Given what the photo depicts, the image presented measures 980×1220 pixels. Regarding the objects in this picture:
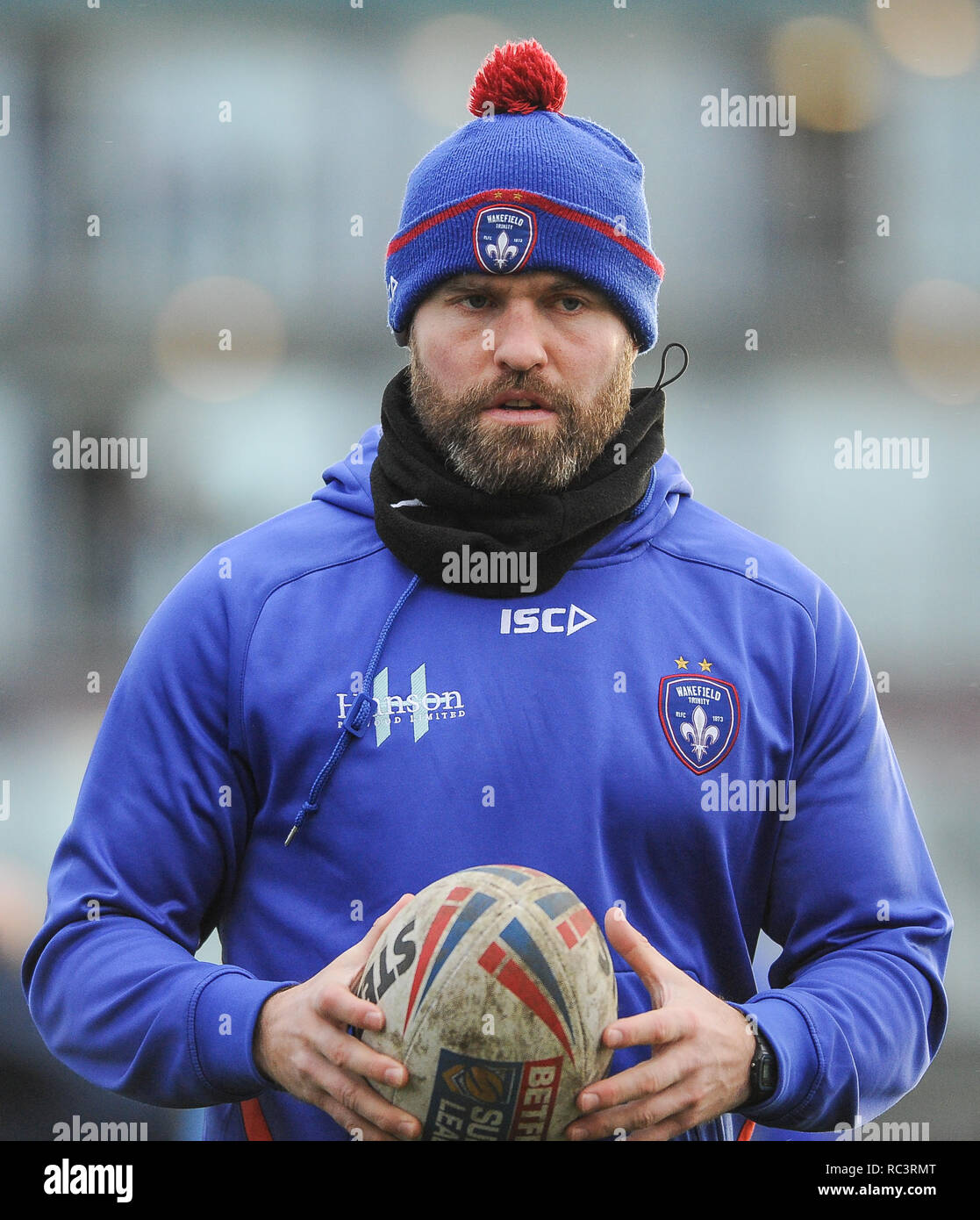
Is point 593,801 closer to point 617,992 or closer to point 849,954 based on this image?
point 617,992

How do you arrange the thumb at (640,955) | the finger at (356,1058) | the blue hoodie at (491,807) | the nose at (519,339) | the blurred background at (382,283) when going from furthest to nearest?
the blurred background at (382,283), the nose at (519,339), the blue hoodie at (491,807), the thumb at (640,955), the finger at (356,1058)

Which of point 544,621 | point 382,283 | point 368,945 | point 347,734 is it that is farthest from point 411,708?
point 382,283

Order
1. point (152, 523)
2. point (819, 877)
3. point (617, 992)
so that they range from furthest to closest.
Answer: point (152, 523)
point (819, 877)
point (617, 992)

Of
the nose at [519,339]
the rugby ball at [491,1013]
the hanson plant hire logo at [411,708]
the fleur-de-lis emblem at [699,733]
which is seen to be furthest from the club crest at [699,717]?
the nose at [519,339]

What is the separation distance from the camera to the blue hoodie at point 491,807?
2.01 metres

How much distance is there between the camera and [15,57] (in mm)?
5711

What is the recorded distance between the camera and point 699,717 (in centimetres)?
213

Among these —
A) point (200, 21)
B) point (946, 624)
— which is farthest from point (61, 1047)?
point (200, 21)

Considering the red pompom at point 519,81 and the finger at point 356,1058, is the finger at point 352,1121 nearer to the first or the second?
the finger at point 356,1058

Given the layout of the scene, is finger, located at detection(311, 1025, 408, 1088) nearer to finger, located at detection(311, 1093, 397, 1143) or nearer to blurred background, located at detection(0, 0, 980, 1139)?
finger, located at detection(311, 1093, 397, 1143)

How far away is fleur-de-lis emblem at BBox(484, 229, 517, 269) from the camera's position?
2.16 metres

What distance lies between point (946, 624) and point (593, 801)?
13.1 feet

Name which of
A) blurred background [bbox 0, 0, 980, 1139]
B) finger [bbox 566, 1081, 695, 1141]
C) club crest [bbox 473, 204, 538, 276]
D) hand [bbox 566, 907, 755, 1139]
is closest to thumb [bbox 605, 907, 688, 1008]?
hand [bbox 566, 907, 755, 1139]

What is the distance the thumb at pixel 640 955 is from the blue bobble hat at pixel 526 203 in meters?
1.02
